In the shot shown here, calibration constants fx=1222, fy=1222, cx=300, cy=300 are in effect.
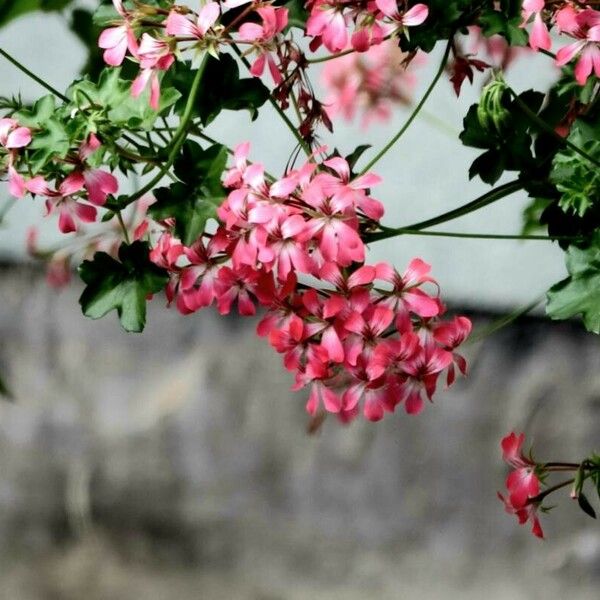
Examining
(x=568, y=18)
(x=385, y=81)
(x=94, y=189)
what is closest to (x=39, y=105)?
(x=94, y=189)

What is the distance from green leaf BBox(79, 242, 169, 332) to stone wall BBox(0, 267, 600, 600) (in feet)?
3.04

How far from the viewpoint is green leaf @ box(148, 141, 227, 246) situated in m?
0.55

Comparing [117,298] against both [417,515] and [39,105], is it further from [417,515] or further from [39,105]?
[417,515]

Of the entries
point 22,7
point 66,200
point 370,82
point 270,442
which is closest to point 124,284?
point 66,200

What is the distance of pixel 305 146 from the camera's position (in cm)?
61

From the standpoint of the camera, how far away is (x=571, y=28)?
0.55 m

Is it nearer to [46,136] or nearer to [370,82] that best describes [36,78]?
[46,136]

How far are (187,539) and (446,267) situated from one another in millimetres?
484

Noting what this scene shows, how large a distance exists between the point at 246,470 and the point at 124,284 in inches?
39.4

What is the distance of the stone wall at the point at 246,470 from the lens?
1509 mm

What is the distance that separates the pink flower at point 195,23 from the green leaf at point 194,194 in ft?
0.17

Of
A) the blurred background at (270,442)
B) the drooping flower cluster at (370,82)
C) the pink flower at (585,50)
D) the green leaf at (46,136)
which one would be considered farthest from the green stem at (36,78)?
the blurred background at (270,442)

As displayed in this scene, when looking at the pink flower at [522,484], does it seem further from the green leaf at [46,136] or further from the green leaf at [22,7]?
the green leaf at [22,7]

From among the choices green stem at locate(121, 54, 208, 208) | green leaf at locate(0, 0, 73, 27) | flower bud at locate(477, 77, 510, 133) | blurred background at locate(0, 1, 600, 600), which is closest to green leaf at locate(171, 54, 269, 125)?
green stem at locate(121, 54, 208, 208)
